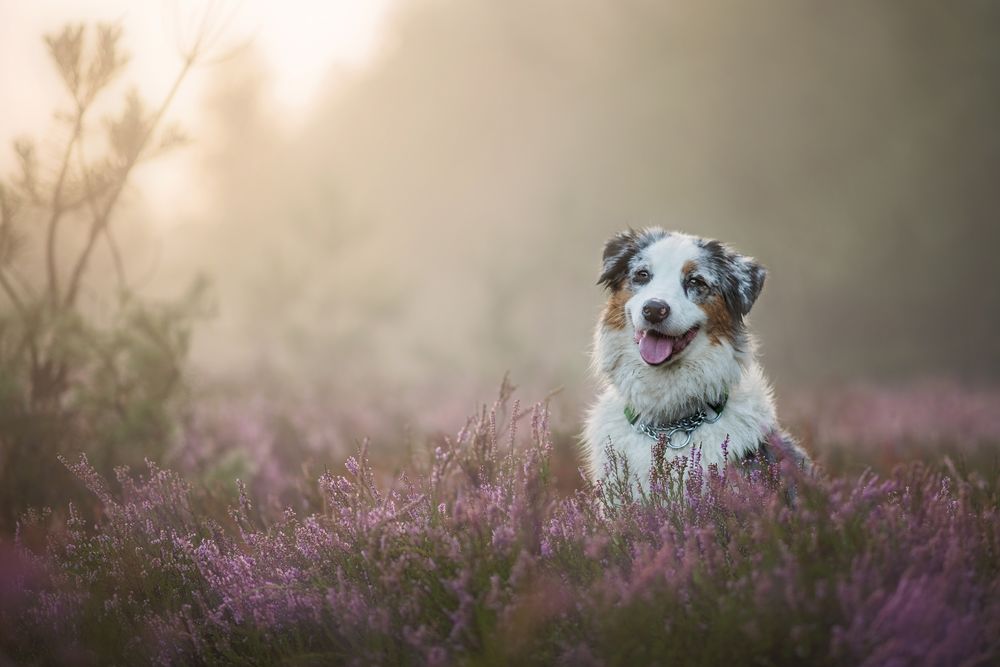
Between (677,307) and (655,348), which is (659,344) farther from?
(677,307)

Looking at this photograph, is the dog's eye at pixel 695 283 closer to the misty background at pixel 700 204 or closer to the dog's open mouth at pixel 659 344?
the dog's open mouth at pixel 659 344

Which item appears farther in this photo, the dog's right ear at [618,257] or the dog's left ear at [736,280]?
the dog's right ear at [618,257]

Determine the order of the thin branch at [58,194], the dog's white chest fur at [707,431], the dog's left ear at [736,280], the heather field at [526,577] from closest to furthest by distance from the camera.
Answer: the heather field at [526,577] < the dog's white chest fur at [707,431] < the dog's left ear at [736,280] < the thin branch at [58,194]

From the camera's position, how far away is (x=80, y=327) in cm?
635

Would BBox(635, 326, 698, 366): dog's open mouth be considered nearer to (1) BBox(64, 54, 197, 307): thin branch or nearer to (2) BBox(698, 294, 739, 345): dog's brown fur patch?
(2) BBox(698, 294, 739, 345): dog's brown fur patch

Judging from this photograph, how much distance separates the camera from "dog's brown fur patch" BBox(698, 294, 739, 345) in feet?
15.0

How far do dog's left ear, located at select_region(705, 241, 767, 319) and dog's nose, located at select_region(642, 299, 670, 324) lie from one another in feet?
1.85

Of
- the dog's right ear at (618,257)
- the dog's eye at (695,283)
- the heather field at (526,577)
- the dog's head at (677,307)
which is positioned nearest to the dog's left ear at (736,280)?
the dog's head at (677,307)

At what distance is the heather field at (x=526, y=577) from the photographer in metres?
2.77

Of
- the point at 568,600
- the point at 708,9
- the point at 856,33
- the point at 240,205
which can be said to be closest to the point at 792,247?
the point at 856,33

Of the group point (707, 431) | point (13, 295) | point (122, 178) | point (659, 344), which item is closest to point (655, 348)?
point (659, 344)

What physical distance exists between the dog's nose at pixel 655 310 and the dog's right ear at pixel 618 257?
2.23 feet

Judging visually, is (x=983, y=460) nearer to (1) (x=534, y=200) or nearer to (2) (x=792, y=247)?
(2) (x=792, y=247)

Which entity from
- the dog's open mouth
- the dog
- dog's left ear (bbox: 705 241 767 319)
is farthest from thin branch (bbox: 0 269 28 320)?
dog's left ear (bbox: 705 241 767 319)
